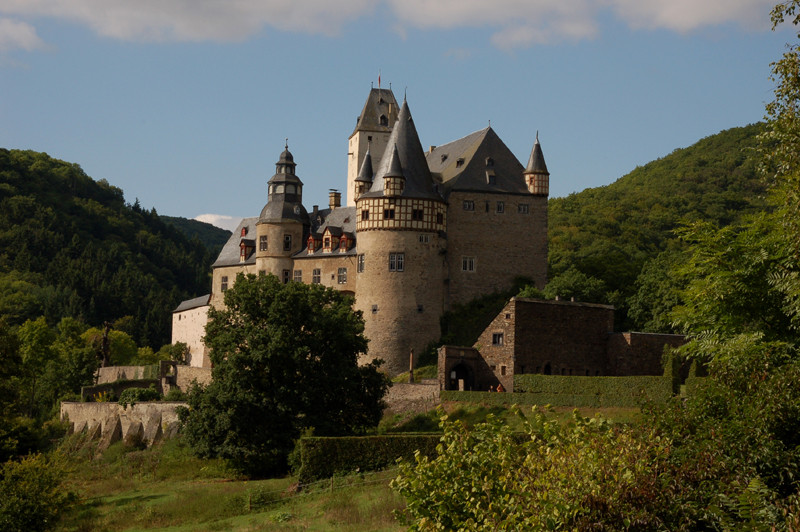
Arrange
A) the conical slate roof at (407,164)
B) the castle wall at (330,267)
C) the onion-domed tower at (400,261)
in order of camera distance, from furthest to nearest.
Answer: the castle wall at (330,267) → the conical slate roof at (407,164) → the onion-domed tower at (400,261)

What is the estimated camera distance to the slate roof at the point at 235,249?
73.7 m

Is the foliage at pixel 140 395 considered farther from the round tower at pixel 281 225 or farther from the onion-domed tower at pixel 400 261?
the onion-domed tower at pixel 400 261

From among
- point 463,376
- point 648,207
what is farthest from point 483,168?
point 648,207

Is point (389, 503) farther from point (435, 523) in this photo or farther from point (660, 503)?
point (660, 503)

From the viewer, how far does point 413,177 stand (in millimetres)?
61062

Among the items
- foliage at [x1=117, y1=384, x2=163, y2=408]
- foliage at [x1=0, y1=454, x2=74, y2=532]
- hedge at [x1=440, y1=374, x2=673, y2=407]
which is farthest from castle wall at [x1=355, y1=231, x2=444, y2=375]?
foliage at [x1=0, y1=454, x2=74, y2=532]

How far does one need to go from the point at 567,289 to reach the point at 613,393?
1464 centimetres

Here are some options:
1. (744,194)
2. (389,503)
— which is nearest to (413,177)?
(389,503)

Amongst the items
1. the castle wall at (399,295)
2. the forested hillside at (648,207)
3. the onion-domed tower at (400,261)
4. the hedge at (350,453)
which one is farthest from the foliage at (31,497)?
the forested hillside at (648,207)

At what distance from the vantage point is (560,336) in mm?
51000

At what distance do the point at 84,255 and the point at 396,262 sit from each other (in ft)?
259

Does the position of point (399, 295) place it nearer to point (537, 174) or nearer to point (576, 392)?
point (537, 174)

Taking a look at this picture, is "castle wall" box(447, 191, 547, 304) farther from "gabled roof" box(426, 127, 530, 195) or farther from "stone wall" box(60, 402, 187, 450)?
"stone wall" box(60, 402, 187, 450)

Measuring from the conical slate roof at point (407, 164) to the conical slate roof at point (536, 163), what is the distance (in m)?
6.26
